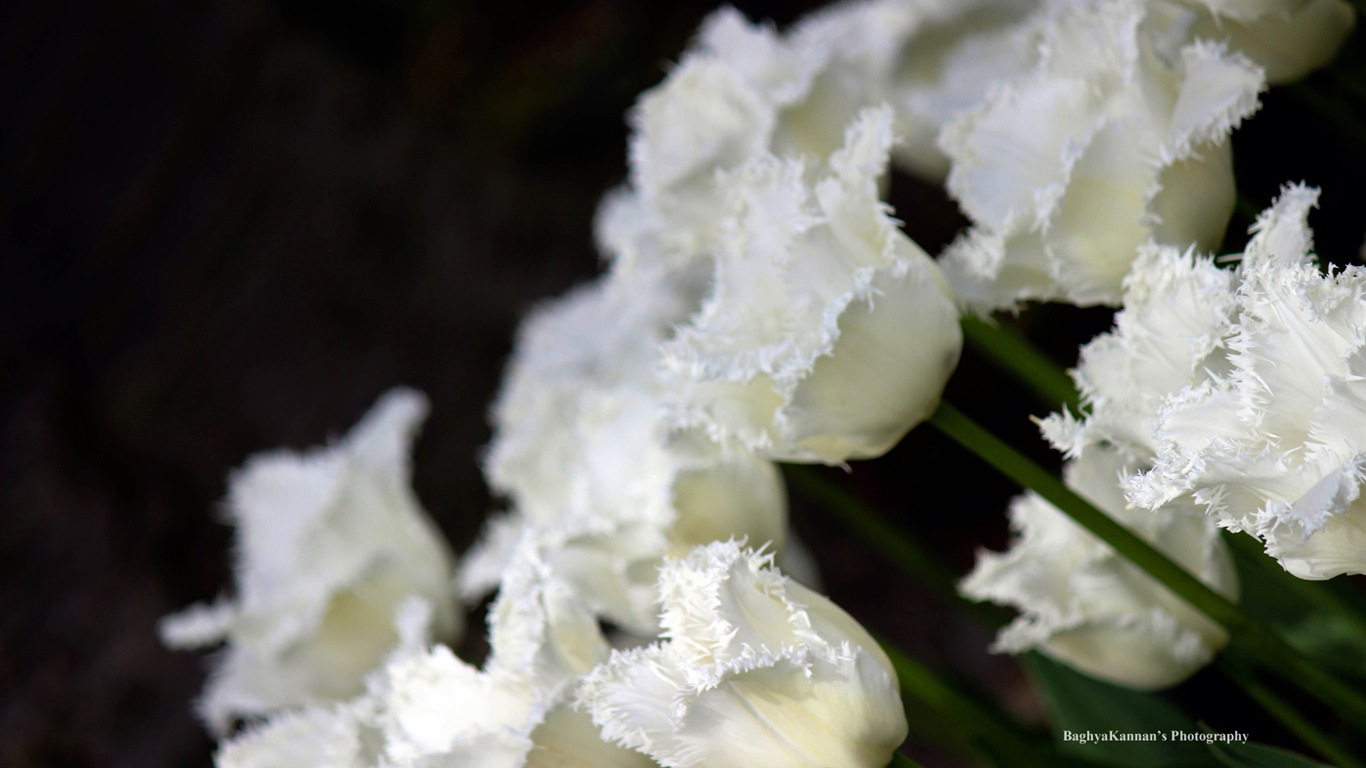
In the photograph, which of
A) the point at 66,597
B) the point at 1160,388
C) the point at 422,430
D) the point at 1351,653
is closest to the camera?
the point at 1160,388

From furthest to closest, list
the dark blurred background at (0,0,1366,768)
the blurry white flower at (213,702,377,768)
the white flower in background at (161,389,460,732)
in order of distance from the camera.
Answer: the dark blurred background at (0,0,1366,768), the white flower in background at (161,389,460,732), the blurry white flower at (213,702,377,768)

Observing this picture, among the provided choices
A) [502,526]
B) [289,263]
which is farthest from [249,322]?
[502,526]

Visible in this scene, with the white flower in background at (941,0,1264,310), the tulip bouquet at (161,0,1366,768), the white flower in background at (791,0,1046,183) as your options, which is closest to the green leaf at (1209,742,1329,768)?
the tulip bouquet at (161,0,1366,768)

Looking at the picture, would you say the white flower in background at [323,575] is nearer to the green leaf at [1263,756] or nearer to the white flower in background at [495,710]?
the white flower in background at [495,710]

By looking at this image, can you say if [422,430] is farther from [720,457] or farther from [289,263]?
[720,457]

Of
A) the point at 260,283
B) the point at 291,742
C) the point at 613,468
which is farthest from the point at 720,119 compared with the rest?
the point at 260,283

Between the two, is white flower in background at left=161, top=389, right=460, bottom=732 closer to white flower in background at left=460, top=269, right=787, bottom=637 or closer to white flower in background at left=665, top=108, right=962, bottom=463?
white flower in background at left=460, top=269, right=787, bottom=637
